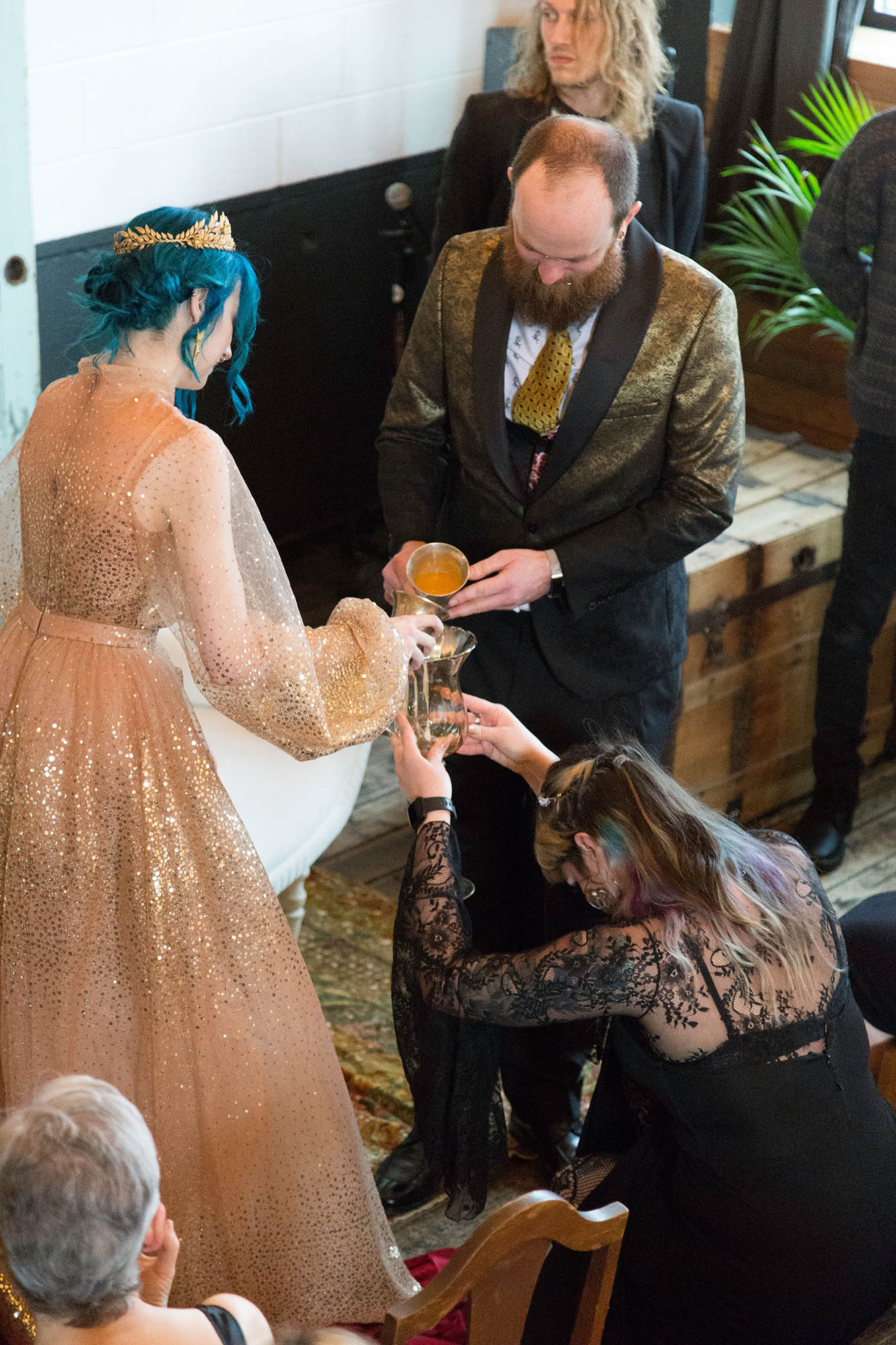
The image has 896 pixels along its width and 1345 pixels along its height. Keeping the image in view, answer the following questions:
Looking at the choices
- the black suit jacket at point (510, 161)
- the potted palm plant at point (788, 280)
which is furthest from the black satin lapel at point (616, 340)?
the potted palm plant at point (788, 280)

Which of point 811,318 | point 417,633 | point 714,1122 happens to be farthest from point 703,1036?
point 811,318

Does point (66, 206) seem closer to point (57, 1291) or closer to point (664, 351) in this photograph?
point (664, 351)

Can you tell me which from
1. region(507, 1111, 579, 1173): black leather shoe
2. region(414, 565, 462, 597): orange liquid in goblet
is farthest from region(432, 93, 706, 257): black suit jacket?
region(507, 1111, 579, 1173): black leather shoe

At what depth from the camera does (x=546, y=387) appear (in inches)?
92.0

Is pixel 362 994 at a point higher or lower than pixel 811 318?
lower

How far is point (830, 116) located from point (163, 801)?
2850 millimetres

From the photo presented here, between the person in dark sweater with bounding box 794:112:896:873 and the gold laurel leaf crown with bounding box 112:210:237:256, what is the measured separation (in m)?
1.83

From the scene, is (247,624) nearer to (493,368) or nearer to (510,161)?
(493,368)

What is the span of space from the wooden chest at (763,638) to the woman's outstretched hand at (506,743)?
1.08 meters

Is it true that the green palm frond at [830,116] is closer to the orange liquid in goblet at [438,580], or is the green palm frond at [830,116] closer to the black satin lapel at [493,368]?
the black satin lapel at [493,368]

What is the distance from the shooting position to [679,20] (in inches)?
162

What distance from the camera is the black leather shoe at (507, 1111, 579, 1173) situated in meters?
2.54

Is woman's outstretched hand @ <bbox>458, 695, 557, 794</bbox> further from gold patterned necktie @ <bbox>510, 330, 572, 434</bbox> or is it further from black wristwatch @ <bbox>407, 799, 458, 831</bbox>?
gold patterned necktie @ <bbox>510, 330, 572, 434</bbox>

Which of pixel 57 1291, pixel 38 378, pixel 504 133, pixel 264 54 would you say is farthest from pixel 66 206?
pixel 57 1291
